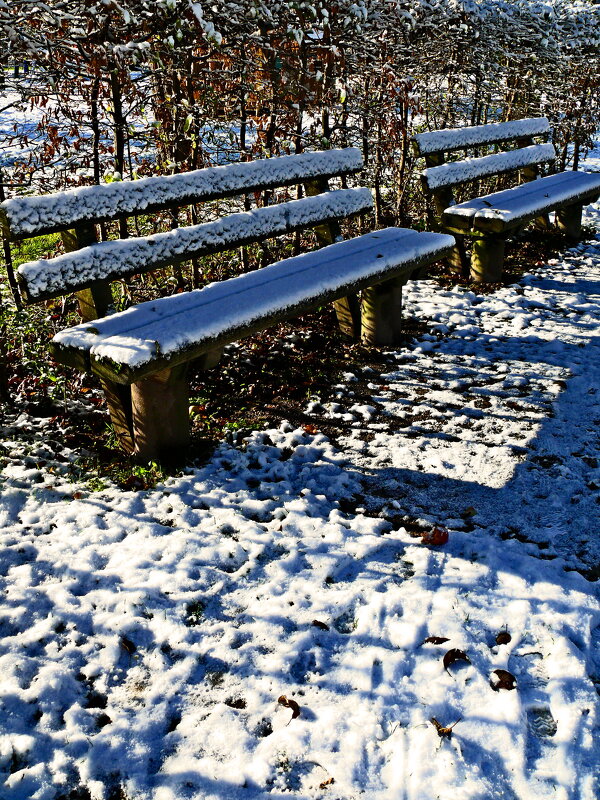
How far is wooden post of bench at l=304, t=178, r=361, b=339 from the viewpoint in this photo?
435 centimetres

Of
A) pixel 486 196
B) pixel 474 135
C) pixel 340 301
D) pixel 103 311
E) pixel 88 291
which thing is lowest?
pixel 340 301

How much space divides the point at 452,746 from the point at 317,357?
265cm

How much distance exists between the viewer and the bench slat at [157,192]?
2.81 meters

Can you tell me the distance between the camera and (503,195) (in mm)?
5664

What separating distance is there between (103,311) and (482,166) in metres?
3.74

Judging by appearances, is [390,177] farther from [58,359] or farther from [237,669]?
[237,669]

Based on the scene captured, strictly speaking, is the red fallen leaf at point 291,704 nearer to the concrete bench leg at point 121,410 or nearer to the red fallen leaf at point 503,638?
the red fallen leaf at point 503,638

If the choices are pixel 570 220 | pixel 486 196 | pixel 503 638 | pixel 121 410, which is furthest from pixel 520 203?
pixel 503 638

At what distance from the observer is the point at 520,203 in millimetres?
5391

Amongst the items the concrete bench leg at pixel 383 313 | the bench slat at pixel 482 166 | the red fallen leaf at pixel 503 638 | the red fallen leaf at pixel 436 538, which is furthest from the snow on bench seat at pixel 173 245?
the red fallen leaf at pixel 503 638

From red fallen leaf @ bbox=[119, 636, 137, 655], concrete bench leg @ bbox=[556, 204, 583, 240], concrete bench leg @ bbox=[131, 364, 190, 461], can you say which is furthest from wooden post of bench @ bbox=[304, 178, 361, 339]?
concrete bench leg @ bbox=[556, 204, 583, 240]

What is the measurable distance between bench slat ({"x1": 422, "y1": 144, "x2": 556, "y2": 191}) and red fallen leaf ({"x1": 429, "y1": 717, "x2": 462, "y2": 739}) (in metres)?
4.05

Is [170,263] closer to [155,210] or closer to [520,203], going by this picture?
[155,210]

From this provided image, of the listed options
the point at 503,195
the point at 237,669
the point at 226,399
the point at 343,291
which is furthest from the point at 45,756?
the point at 503,195
